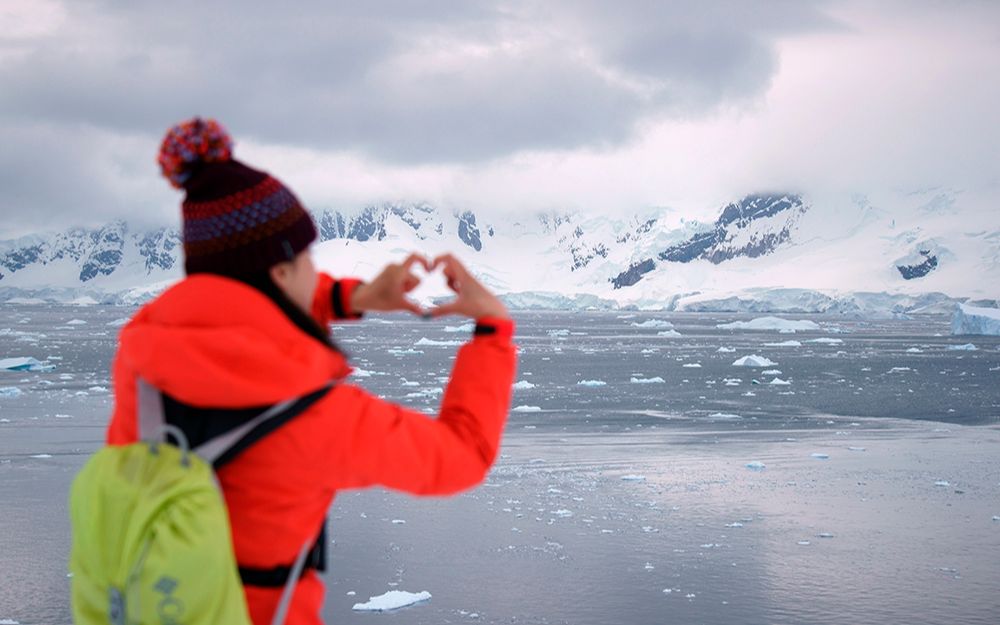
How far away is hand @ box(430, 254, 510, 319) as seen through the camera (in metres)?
1.49

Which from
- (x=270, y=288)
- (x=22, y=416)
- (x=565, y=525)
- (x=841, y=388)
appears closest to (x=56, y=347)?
(x=22, y=416)

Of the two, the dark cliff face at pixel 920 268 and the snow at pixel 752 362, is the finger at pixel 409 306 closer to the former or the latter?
the snow at pixel 752 362

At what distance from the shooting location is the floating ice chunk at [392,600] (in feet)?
21.1

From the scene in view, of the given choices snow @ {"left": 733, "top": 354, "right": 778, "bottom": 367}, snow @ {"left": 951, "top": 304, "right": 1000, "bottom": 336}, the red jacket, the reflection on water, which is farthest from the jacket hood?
snow @ {"left": 951, "top": 304, "right": 1000, "bottom": 336}

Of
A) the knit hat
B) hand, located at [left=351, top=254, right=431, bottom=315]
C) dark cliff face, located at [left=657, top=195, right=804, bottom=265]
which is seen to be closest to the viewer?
the knit hat

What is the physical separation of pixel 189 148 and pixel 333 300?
1.34 feet

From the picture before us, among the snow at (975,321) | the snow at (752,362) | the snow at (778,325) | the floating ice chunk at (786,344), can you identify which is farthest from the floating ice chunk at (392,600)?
the snow at (778,325)

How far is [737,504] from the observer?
9.74 m

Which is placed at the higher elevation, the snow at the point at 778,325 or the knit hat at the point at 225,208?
the knit hat at the point at 225,208

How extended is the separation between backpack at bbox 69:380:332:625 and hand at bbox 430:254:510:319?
0.88 ft

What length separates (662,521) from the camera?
8.94 metres

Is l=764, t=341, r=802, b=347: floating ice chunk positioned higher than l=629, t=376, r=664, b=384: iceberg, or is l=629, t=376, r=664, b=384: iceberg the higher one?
l=629, t=376, r=664, b=384: iceberg

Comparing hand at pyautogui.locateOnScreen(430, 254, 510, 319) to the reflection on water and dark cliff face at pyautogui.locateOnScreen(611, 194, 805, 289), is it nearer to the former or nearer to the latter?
the reflection on water

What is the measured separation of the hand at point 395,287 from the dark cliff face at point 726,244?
7255 inches
